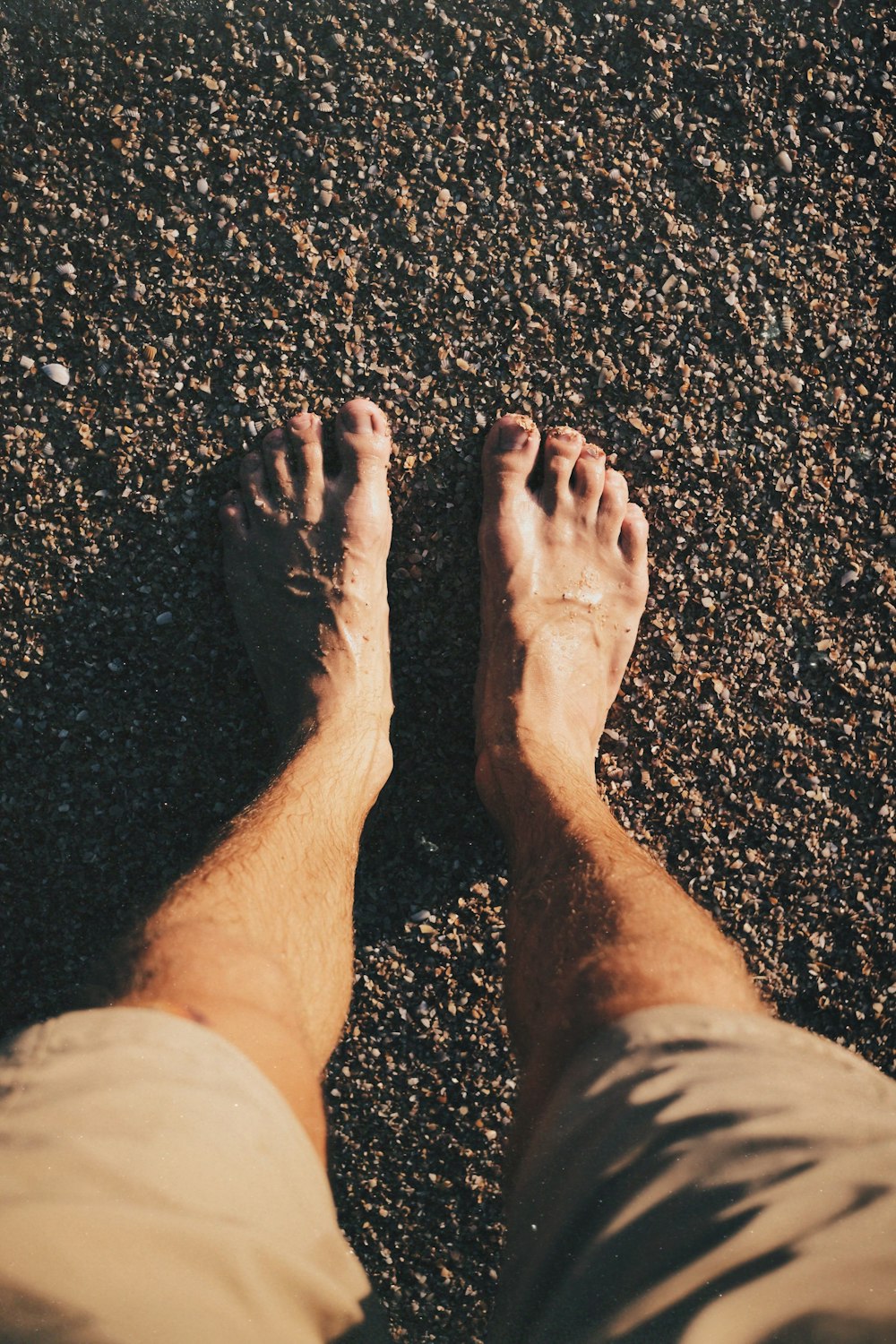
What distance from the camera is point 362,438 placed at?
179 centimetres

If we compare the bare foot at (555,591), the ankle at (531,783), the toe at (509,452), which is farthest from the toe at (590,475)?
the ankle at (531,783)

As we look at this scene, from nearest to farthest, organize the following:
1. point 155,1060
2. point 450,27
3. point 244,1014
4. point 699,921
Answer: point 155,1060 → point 244,1014 → point 699,921 → point 450,27

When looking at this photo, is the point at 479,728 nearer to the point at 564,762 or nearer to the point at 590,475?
the point at 564,762

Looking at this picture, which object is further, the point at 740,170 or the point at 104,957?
the point at 740,170

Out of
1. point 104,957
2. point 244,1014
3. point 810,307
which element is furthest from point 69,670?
point 810,307

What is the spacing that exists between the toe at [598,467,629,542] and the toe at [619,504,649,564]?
14mm

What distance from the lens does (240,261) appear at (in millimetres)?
1778

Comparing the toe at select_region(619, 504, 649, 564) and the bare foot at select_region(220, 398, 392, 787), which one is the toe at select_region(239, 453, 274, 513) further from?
the toe at select_region(619, 504, 649, 564)

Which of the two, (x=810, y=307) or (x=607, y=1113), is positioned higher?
(x=810, y=307)

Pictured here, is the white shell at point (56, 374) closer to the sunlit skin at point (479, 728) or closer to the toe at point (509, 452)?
the sunlit skin at point (479, 728)

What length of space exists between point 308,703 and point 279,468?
52 cm

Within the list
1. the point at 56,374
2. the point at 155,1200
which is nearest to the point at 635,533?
the point at 56,374

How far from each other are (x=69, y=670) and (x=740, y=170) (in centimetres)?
180

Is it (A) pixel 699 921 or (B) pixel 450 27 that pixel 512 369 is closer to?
(B) pixel 450 27
